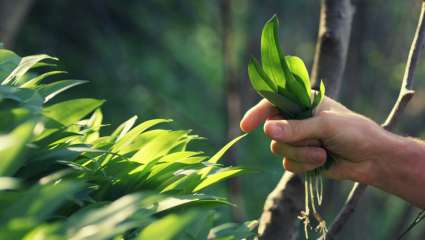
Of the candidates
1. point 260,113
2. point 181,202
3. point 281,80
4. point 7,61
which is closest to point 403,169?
point 260,113

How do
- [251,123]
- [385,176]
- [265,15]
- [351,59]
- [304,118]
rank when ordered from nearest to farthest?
1. [304,118]
2. [251,123]
3. [385,176]
4. [351,59]
5. [265,15]

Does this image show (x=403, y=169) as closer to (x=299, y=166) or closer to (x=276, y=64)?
(x=299, y=166)

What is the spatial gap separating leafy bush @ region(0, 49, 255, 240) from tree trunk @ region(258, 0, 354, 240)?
503mm

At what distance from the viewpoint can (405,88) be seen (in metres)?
2.54

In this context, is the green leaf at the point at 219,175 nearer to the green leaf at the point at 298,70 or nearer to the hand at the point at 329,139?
the hand at the point at 329,139

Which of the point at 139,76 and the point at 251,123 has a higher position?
the point at 251,123

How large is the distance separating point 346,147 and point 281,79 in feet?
1.32

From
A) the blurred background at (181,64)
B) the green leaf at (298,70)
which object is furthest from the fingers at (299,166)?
the blurred background at (181,64)

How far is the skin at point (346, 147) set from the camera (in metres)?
2.26

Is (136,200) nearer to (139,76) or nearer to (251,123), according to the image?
(251,123)

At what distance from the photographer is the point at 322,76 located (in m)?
2.93

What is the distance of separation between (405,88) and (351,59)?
24.1 ft

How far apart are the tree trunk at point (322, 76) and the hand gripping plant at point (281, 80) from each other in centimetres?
41

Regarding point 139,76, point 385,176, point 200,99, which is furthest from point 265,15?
point 385,176
